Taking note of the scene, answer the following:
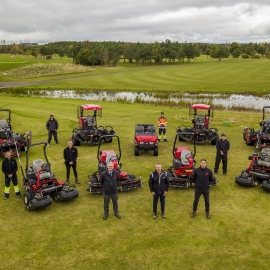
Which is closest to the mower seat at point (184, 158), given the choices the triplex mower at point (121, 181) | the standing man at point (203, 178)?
the triplex mower at point (121, 181)

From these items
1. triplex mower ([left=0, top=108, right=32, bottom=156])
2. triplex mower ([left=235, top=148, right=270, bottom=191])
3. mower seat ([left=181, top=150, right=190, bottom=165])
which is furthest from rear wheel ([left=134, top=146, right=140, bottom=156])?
triplex mower ([left=0, top=108, right=32, bottom=156])

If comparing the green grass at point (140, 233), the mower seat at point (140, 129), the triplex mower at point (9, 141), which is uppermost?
the mower seat at point (140, 129)

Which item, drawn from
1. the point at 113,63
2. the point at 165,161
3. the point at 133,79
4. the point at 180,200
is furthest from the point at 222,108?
the point at 113,63

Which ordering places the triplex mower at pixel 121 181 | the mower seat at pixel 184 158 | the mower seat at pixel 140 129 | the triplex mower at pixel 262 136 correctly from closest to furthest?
1. the triplex mower at pixel 121 181
2. the mower seat at pixel 184 158
3. the triplex mower at pixel 262 136
4. the mower seat at pixel 140 129

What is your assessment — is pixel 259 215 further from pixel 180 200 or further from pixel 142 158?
pixel 142 158

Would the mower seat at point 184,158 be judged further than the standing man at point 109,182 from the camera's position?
Yes

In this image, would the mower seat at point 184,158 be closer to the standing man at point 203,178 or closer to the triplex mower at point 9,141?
the standing man at point 203,178

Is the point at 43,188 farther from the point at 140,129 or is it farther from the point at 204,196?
the point at 140,129

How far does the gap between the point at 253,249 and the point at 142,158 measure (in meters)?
8.66

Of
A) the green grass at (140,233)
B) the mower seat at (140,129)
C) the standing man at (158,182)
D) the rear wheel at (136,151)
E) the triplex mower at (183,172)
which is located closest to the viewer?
the green grass at (140,233)

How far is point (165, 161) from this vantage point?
1590 centimetres

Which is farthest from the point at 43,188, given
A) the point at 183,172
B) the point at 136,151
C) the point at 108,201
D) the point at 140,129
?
the point at 140,129

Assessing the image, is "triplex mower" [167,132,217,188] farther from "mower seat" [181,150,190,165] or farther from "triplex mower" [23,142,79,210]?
"triplex mower" [23,142,79,210]

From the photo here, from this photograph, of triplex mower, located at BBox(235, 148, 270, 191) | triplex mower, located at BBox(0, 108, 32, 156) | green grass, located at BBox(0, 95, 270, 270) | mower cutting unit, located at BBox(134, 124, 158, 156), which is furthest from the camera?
mower cutting unit, located at BBox(134, 124, 158, 156)
